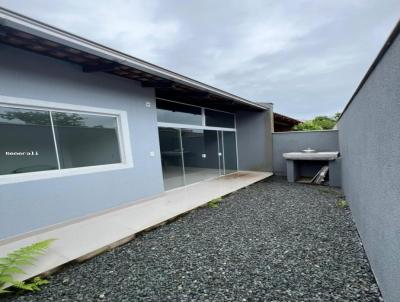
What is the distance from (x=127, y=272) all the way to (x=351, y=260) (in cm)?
273

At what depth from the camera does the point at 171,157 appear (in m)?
6.08

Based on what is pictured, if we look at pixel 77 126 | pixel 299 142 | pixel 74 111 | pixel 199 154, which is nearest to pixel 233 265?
pixel 77 126

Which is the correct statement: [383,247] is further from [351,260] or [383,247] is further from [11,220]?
[11,220]

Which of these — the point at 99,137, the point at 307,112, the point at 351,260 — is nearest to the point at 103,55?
the point at 99,137

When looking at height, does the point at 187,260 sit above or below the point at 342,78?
below

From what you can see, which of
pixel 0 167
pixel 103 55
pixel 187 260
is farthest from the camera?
pixel 103 55

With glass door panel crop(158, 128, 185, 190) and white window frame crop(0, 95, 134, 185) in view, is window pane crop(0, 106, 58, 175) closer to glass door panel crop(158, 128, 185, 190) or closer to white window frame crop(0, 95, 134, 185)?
white window frame crop(0, 95, 134, 185)

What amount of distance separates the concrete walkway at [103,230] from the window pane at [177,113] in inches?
95.5

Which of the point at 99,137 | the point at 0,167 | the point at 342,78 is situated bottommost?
the point at 0,167

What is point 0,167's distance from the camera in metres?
3.08

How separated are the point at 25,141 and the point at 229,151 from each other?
7139 mm

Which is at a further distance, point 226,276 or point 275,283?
point 226,276

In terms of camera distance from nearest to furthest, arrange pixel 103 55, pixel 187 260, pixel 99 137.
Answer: pixel 187 260 → pixel 103 55 → pixel 99 137

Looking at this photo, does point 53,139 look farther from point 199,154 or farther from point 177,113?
point 199,154
